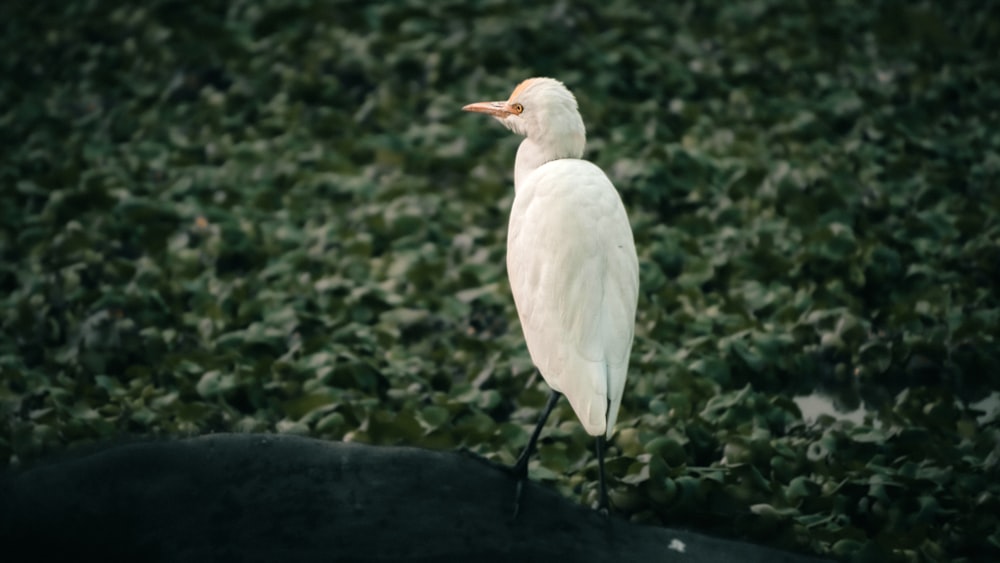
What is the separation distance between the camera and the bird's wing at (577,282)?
3041 millimetres

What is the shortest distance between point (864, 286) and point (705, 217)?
938 mm

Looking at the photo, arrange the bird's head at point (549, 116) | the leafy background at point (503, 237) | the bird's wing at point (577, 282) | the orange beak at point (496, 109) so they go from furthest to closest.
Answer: the leafy background at point (503, 237) < the orange beak at point (496, 109) < the bird's head at point (549, 116) < the bird's wing at point (577, 282)

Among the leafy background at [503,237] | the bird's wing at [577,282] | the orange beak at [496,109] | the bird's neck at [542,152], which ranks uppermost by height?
the orange beak at [496,109]

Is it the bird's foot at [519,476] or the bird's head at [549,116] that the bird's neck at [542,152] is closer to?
the bird's head at [549,116]

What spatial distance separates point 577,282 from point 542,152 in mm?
523

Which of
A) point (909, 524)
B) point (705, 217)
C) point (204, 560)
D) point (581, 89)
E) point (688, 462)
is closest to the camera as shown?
point (204, 560)

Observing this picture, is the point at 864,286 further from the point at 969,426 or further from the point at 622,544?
the point at 622,544

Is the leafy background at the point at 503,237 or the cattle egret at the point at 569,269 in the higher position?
the cattle egret at the point at 569,269

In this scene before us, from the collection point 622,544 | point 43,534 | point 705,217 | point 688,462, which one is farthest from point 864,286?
point 43,534

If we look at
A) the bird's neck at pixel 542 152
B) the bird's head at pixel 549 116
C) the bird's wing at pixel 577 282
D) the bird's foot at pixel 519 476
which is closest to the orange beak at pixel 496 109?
the bird's head at pixel 549 116

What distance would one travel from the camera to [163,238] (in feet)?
18.8

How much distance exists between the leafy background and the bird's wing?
689 millimetres

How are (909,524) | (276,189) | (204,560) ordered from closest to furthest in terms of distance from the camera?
1. (204,560)
2. (909,524)
3. (276,189)

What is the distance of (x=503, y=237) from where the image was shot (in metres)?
5.66
